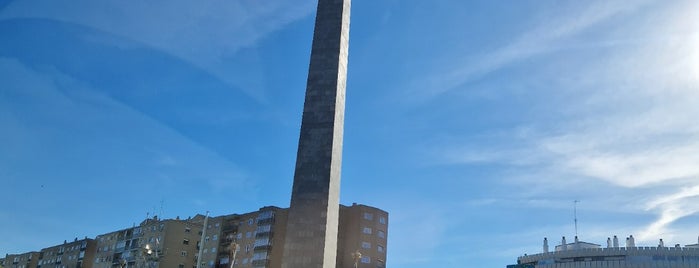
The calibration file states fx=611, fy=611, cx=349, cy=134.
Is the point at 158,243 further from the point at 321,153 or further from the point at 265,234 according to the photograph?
the point at 321,153

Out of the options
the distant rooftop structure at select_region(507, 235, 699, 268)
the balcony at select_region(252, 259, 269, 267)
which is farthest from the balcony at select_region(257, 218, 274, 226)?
the distant rooftop structure at select_region(507, 235, 699, 268)

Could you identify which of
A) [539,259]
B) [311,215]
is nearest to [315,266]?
[311,215]

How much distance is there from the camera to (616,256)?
8562cm

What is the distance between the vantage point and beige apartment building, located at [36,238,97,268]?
121 metres

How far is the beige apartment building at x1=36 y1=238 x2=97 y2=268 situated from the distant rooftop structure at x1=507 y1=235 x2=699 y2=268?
83979 mm

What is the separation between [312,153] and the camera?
3700 cm

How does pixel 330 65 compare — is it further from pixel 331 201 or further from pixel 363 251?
pixel 363 251

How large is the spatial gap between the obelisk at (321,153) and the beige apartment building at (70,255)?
97513mm

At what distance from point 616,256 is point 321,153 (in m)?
64.6

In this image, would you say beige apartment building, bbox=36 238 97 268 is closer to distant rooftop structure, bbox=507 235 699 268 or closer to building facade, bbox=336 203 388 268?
building facade, bbox=336 203 388 268

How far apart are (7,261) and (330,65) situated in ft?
477

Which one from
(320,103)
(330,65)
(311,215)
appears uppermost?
(330,65)

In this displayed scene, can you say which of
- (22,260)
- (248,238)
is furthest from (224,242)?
(22,260)

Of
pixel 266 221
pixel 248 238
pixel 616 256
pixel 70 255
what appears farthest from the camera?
pixel 70 255
